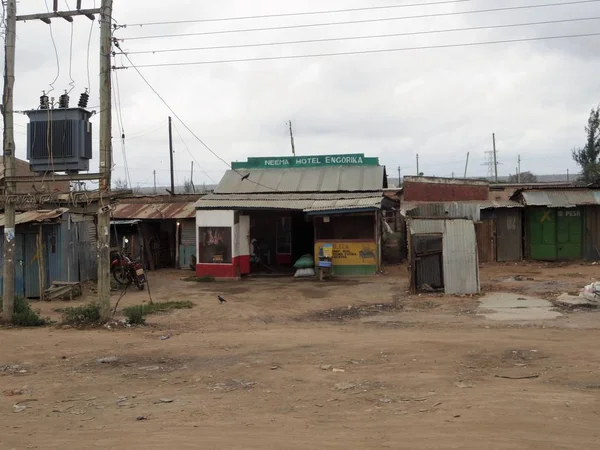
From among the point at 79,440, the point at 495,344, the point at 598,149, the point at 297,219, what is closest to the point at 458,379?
the point at 495,344

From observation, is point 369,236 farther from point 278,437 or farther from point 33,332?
point 278,437

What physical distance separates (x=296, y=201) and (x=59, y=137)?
1106cm

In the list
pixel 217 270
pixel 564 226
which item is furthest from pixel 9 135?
pixel 564 226

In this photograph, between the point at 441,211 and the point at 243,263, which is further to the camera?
the point at 243,263

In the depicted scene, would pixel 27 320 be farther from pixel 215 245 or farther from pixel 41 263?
pixel 215 245

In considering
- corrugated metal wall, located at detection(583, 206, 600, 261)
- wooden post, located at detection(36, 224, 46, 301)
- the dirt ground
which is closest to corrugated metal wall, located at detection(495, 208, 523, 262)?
corrugated metal wall, located at detection(583, 206, 600, 261)

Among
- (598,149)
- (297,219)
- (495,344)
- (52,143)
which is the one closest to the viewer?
(495,344)

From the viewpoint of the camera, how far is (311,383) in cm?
709

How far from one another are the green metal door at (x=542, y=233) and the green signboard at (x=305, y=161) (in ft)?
23.9

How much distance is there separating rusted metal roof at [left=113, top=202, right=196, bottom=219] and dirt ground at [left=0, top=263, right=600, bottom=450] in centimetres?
1163

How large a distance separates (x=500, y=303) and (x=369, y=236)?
26.7ft

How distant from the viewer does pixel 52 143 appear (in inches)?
491

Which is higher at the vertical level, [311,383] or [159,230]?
[159,230]

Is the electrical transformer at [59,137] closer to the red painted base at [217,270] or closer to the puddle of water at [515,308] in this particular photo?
the red painted base at [217,270]
